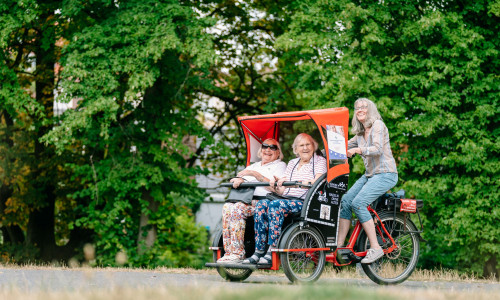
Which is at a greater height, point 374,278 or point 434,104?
point 434,104

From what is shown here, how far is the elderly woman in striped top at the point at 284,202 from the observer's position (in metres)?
7.69

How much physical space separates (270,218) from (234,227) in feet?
1.77

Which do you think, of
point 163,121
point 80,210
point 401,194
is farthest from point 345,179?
point 80,210

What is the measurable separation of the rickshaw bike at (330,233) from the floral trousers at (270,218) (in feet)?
0.34

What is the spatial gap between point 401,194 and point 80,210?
33.6 feet

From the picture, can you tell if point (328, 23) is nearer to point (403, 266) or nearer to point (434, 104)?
point (434, 104)

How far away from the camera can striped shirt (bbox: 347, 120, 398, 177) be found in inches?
312

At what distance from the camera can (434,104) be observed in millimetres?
13445

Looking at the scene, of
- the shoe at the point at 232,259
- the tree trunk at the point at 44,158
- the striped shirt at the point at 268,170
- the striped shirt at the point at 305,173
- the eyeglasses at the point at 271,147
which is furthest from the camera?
the tree trunk at the point at 44,158

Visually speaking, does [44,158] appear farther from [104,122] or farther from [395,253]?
[395,253]

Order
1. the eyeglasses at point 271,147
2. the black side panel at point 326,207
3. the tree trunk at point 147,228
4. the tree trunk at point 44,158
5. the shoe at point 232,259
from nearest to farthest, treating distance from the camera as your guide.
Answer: the black side panel at point 326,207 → the shoe at point 232,259 → the eyeglasses at point 271,147 → the tree trunk at point 44,158 → the tree trunk at point 147,228

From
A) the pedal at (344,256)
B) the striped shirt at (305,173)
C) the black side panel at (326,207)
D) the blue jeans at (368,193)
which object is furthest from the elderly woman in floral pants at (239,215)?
the pedal at (344,256)

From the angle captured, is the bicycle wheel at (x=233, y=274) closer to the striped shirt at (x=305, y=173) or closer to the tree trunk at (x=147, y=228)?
the striped shirt at (x=305, y=173)

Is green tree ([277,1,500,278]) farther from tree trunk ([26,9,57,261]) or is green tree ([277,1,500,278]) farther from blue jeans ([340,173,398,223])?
tree trunk ([26,9,57,261])
